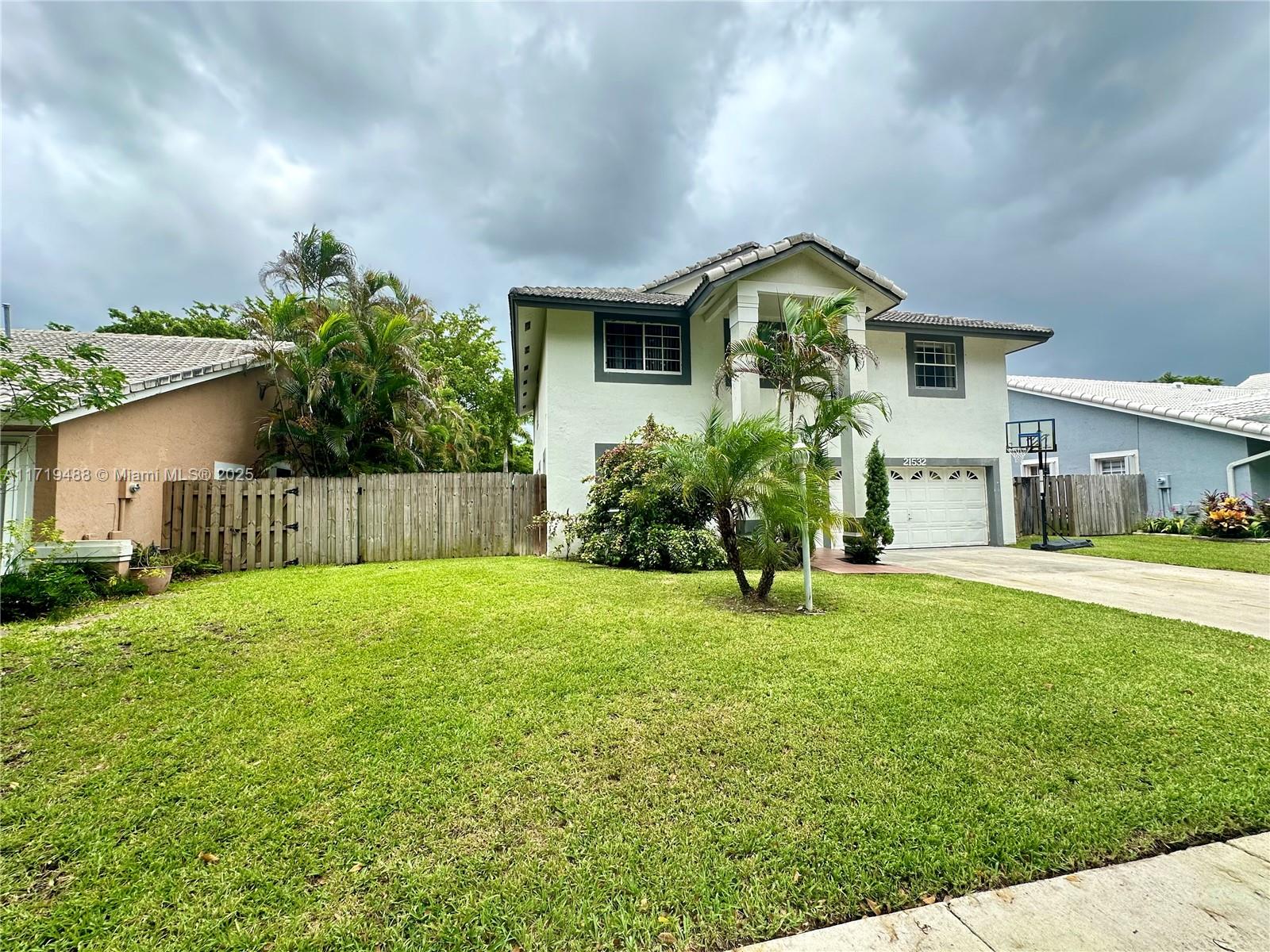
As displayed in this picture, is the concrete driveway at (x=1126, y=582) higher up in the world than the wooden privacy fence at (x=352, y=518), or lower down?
lower down

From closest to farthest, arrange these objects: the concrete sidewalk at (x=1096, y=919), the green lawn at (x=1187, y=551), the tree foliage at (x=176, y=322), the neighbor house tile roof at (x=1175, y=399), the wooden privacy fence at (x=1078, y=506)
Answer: the concrete sidewalk at (x=1096, y=919) → the green lawn at (x=1187, y=551) → the neighbor house tile roof at (x=1175, y=399) → the wooden privacy fence at (x=1078, y=506) → the tree foliage at (x=176, y=322)

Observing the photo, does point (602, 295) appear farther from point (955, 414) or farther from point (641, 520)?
point (955, 414)

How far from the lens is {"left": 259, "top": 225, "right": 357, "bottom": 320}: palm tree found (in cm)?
1700

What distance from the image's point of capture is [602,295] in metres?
12.5

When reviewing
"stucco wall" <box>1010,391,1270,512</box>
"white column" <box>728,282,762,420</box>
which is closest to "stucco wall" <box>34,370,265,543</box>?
"white column" <box>728,282,762,420</box>

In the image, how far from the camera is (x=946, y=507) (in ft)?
46.9

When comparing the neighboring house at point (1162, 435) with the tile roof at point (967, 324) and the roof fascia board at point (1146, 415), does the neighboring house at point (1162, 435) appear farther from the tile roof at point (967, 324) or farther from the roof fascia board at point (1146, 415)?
the tile roof at point (967, 324)

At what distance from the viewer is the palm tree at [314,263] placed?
1700cm

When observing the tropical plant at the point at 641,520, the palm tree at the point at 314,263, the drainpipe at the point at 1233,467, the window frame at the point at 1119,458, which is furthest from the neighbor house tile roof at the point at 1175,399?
the palm tree at the point at 314,263

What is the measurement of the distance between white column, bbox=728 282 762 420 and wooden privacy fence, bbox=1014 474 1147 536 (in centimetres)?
1046

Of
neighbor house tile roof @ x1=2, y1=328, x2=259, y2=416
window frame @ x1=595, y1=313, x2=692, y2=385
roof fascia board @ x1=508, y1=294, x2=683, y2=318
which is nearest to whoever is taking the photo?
neighbor house tile roof @ x1=2, y1=328, x2=259, y2=416

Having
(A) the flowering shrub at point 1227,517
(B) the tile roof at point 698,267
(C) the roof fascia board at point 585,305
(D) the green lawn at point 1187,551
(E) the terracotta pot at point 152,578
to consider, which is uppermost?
(B) the tile roof at point 698,267

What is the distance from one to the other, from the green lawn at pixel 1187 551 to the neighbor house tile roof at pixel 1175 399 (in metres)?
3.99

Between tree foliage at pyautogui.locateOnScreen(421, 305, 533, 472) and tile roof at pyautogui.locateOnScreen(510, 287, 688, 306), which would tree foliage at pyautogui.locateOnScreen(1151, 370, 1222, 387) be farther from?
tree foliage at pyautogui.locateOnScreen(421, 305, 533, 472)
